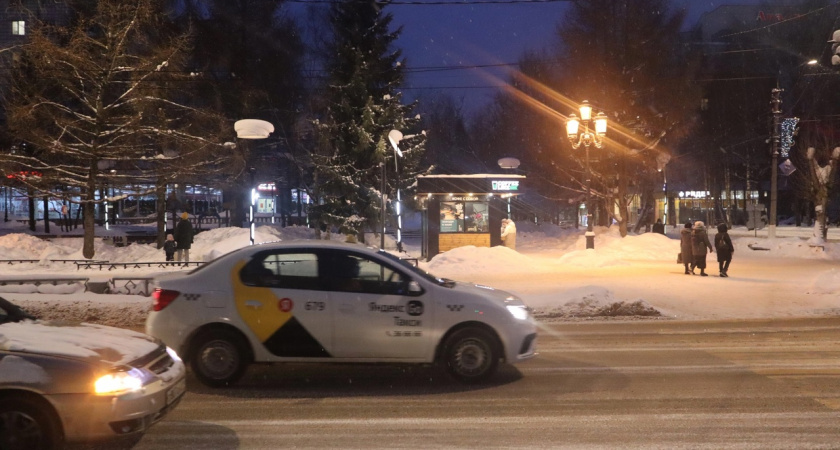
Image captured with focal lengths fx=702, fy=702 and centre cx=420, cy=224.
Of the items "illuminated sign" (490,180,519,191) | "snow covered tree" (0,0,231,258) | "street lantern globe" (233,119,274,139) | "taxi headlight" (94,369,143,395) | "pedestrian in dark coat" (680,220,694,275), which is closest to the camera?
"taxi headlight" (94,369,143,395)

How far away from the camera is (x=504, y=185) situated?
26.2 metres

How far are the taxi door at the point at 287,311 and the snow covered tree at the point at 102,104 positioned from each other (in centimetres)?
A: 1718

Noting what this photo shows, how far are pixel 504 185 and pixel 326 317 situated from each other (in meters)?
19.1

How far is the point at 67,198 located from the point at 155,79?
22.9 ft

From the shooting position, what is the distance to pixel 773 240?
1184 inches

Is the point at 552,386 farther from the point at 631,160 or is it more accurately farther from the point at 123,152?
the point at 631,160

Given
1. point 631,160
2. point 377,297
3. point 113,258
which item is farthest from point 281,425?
point 631,160

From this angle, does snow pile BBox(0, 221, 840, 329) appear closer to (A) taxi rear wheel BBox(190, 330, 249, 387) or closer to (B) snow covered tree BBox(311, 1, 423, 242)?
(B) snow covered tree BBox(311, 1, 423, 242)

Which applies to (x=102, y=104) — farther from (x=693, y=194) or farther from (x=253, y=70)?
(x=693, y=194)

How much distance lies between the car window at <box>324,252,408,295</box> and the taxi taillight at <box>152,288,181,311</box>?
172 cm

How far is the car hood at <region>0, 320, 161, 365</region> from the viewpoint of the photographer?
5172 millimetres

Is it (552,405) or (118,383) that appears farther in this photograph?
(552,405)

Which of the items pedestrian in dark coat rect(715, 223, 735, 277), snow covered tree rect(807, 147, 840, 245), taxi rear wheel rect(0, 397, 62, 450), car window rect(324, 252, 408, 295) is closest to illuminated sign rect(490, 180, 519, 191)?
pedestrian in dark coat rect(715, 223, 735, 277)

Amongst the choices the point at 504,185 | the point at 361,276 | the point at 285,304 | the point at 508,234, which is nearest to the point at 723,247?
the point at 508,234
